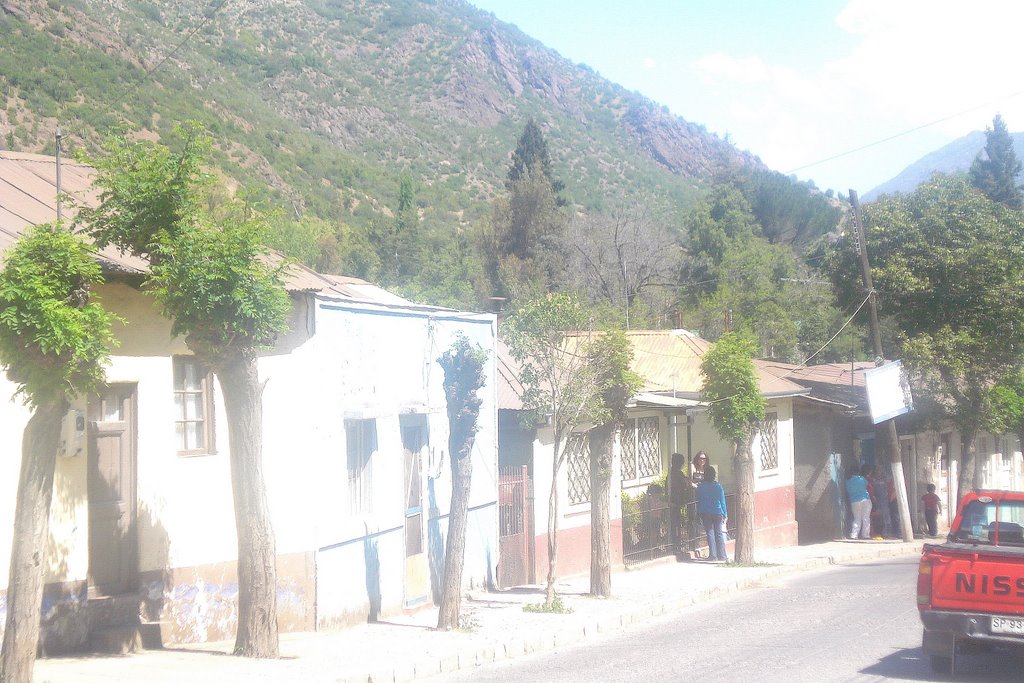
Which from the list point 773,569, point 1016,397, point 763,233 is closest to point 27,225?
point 773,569

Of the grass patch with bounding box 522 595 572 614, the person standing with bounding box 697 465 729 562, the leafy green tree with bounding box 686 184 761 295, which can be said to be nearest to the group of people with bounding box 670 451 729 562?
the person standing with bounding box 697 465 729 562

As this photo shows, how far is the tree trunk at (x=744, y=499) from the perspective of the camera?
1902cm

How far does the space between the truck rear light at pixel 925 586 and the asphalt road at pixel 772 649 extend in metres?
0.72

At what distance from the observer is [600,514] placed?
15.0m

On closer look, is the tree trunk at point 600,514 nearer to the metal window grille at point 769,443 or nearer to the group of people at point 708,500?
the group of people at point 708,500

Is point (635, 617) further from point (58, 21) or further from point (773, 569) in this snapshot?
point (58, 21)

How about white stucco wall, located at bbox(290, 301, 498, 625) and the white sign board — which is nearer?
white stucco wall, located at bbox(290, 301, 498, 625)

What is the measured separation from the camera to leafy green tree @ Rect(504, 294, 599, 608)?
13711 millimetres

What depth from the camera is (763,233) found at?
66.7 m

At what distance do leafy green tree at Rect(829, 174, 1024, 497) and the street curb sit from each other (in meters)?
7.28

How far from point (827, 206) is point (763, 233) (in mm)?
6733

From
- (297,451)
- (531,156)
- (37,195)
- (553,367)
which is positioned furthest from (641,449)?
(531,156)

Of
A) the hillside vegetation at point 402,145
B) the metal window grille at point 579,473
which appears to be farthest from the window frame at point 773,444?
the metal window grille at point 579,473

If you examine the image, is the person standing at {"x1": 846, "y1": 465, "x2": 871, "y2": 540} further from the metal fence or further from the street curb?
the metal fence
